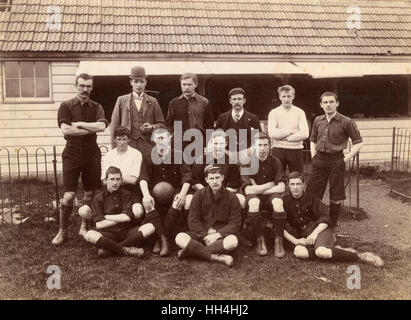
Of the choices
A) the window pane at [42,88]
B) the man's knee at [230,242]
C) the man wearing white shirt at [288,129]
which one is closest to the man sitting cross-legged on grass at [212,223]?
the man's knee at [230,242]

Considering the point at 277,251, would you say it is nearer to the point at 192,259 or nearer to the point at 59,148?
the point at 192,259

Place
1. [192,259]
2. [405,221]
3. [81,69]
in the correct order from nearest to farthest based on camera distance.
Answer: [192,259] < [405,221] < [81,69]

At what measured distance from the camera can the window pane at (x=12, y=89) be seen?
33.8ft

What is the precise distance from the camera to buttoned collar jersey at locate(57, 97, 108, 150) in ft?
18.8

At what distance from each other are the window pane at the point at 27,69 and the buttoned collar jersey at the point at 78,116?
203 inches

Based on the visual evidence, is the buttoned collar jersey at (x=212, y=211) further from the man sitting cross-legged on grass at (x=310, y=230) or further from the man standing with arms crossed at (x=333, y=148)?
the man standing with arms crossed at (x=333, y=148)

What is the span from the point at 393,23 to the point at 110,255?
10553 mm

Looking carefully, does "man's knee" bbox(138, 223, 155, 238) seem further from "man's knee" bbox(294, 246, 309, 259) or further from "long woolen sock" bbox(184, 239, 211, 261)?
"man's knee" bbox(294, 246, 309, 259)

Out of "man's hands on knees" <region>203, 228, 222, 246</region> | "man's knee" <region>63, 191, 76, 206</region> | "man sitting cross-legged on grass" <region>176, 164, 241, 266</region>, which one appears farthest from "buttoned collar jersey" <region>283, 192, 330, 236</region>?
"man's knee" <region>63, 191, 76, 206</region>

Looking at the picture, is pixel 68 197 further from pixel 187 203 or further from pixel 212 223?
pixel 212 223

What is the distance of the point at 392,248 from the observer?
18.7ft

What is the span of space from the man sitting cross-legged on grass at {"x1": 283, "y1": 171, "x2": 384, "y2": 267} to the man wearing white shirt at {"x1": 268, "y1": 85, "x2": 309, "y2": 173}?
3.77 ft

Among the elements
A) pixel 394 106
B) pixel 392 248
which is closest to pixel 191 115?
pixel 392 248

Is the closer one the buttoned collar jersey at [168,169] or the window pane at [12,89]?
the buttoned collar jersey at [168,169]
